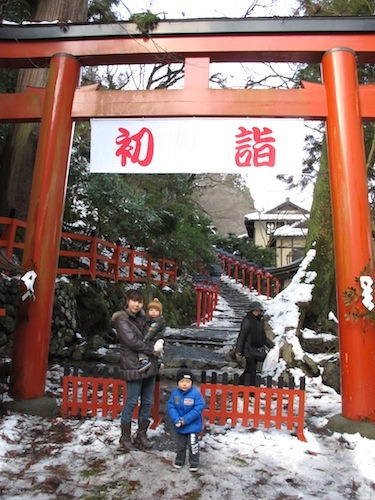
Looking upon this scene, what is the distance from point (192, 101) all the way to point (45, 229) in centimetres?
247

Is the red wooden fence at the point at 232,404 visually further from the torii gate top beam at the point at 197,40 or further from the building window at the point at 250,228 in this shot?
the building window at the point at 250,228

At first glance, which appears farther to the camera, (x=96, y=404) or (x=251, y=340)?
(x=251, y=340)

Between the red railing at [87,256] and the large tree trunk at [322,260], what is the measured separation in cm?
507

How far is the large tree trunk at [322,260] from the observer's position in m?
7.69

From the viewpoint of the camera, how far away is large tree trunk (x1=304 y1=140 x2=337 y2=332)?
7691 millimetres

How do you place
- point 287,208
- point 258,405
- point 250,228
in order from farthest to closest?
point 250,228, point 287,208, point 258,405

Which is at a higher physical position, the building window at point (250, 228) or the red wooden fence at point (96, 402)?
the building window at point (250, 228)

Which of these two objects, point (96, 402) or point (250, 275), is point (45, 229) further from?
point (250, 275)

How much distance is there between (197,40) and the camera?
5.39 meters

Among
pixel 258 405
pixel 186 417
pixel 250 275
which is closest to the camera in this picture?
pixel 186 417

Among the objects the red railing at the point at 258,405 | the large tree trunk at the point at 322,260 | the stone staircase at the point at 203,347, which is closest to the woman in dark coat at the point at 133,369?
the red railing at the point at 258,405

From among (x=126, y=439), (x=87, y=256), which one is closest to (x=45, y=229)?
(x=126, y=439)

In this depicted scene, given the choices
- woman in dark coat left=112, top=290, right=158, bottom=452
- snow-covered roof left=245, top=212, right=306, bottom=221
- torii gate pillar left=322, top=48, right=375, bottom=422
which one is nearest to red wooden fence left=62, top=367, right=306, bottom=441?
woman in dark coat left=112, top=290, right=158, bottom=452

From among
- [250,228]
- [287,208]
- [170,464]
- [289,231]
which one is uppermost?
[287,208]
